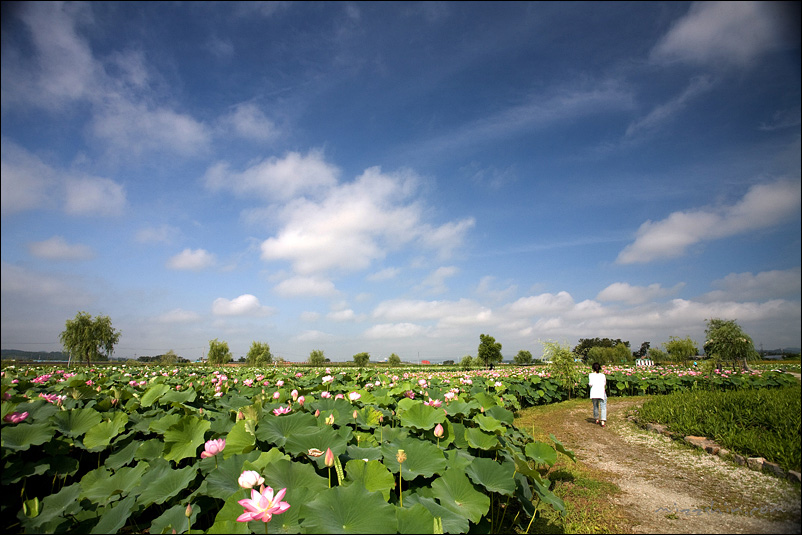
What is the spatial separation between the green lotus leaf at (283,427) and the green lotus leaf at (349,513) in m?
1.12

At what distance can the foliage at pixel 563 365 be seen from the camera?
12577 mm

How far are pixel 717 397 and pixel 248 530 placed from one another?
937 cm

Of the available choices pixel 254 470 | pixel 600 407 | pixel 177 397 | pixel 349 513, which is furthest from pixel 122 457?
pixel 600 407

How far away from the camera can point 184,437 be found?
2791 mm

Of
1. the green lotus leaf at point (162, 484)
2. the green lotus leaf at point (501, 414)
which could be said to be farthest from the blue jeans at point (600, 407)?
the green lotus leaf at point (162, 484)

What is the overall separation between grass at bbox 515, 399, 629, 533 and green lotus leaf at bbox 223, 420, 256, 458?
2774mm

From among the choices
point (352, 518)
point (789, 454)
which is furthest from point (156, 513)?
point (789, 454)

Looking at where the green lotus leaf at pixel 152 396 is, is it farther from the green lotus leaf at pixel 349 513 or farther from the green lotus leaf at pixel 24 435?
the green lotus leaf at pixel 349 513

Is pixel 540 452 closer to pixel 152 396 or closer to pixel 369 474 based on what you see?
pixel 369 474

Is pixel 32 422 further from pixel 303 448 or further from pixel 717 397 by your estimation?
pixel 717 397

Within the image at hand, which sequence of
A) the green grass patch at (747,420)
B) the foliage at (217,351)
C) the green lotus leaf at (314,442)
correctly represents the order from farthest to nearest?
the foliage at (217,351) → the green grass patch at (747,420) → the green lotus leaf at (314,442)

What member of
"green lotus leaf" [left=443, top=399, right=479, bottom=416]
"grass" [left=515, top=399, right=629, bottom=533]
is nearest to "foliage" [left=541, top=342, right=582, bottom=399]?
"grass" [left=515, top=399, right=629, bottom=533]

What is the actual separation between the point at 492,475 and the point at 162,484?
2.20 m

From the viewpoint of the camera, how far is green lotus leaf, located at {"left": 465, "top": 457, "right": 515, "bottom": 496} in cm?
248
